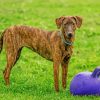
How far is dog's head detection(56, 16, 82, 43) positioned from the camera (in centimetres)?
1245

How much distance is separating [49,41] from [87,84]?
1.37 metres

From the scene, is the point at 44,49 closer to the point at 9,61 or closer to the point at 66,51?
the point at 66,51

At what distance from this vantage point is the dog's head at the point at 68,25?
40.9 feet

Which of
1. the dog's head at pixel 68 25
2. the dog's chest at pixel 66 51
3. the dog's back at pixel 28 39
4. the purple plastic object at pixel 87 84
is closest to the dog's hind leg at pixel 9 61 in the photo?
the dog's back at pixel 28 39

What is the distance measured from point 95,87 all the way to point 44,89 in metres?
1.38

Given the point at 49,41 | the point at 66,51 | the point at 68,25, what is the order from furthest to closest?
the point at 49,41, the point at 66,51, the point at 68,25

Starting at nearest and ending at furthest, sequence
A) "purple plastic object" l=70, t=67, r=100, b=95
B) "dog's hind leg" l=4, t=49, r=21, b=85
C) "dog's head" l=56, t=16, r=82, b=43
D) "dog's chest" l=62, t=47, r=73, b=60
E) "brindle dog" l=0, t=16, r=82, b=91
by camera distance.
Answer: "purple plastic object" l=70, t=67, r=100, b=95, "dog's head" l=56, t=16, r=82, b=43, "brindle dog" l=0, t=16, r=82, b=91, "dog's chest" l=62, t=47, r=73, b=60, "dog's hind leg" l=4, t=49, r=21, b=85

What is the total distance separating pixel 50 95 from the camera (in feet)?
40.4

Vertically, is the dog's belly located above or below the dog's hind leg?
above

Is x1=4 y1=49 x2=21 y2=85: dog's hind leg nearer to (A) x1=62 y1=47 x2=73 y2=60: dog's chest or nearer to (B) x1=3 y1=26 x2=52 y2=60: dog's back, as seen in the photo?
(B) x1=3 y1=26 x2=52 y2=60: dog's back

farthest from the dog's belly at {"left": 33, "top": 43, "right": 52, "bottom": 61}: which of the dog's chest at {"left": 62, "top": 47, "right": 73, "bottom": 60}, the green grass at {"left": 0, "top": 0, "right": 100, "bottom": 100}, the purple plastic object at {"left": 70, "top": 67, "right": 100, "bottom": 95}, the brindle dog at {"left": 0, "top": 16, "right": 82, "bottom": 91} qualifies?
the purple plastic object at {"left": 70, "top": 67, "right": 100, "bottom": 95}

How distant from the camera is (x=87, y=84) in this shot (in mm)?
12188

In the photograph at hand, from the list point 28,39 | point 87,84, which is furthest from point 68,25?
point 87,84

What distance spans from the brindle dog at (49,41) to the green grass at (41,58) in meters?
0.58
